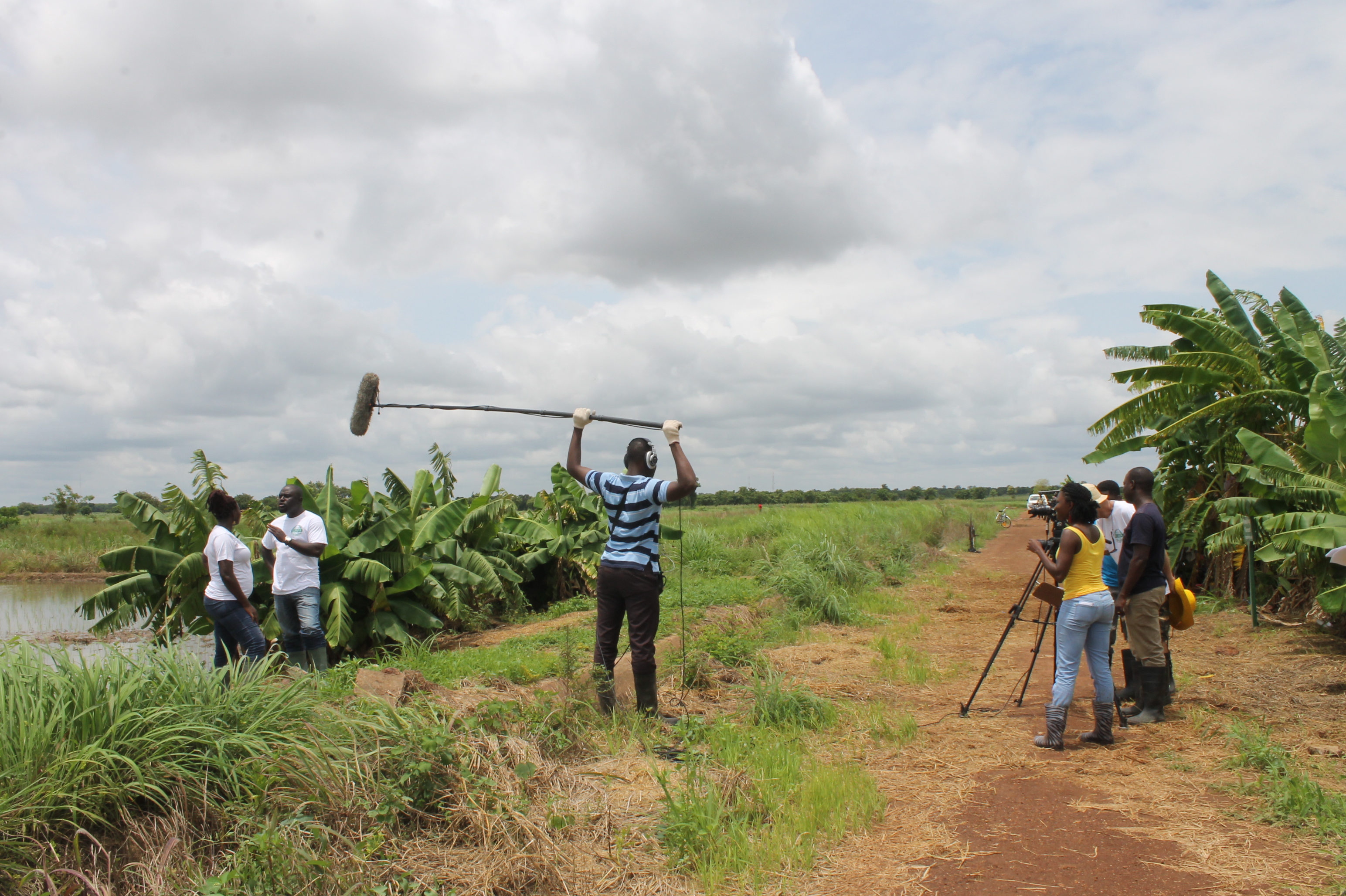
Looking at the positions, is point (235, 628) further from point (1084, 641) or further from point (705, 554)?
point (705, 554)

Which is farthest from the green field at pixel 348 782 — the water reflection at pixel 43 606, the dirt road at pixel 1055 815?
the water reflection at pixel 43 606

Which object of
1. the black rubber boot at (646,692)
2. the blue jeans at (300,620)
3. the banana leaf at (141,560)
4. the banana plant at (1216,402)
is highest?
the banana plant at (1216,402)

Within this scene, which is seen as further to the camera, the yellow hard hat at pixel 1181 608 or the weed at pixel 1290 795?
the yellow hard hat at pixel 1181 608

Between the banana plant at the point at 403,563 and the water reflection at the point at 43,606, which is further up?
the banana plant at the point at 403,563

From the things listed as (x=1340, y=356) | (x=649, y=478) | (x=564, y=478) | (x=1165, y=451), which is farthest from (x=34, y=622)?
(x=1340, y=356)

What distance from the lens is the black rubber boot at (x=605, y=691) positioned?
5.74 metres

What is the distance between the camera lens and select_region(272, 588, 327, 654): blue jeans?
706cm

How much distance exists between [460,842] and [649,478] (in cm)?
265

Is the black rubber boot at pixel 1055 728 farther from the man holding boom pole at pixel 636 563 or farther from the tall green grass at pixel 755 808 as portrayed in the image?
the man holding boom pole at pixel 636 563

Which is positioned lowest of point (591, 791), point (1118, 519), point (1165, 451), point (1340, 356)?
point (591, 791)

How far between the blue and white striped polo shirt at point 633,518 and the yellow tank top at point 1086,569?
2752mm

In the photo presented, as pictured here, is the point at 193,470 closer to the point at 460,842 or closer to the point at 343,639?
the point at 343,639

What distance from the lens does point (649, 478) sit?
225 inches

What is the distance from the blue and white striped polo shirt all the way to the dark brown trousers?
0.07m
